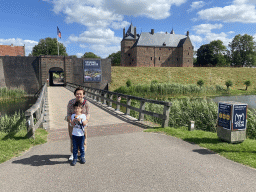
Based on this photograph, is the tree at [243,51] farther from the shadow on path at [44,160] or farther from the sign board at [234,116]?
the shadow on path at [44,160]

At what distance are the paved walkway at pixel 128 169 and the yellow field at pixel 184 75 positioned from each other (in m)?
34.6

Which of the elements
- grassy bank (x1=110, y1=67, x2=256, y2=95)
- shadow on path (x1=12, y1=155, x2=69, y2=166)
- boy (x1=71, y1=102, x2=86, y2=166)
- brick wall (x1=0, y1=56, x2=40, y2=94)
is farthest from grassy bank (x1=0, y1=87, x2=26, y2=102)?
boy (x1=71, y1=102, x2=86, y2=166)

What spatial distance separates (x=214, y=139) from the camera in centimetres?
573

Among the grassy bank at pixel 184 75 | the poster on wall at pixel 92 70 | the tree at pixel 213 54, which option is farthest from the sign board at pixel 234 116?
the tree at pixel 213 54

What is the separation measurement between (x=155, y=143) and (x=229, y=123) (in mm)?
1943

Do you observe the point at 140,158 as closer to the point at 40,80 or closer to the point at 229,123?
the point at 229,123

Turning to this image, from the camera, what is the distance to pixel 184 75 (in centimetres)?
4831

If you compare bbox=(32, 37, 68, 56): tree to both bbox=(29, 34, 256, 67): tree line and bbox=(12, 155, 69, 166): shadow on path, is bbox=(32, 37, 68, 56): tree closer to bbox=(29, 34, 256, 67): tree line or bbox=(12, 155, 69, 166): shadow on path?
bbox=(29, 34, 256, 67): tree line

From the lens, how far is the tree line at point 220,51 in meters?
69.2

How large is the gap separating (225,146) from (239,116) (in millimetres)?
880

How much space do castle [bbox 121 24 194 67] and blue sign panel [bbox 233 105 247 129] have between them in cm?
5720

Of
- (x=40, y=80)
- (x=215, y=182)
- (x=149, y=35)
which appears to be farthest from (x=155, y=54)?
(x=215, y=182)

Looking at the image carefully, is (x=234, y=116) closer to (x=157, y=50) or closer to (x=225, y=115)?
(x=225, y=115)

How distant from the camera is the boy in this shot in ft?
12.9
